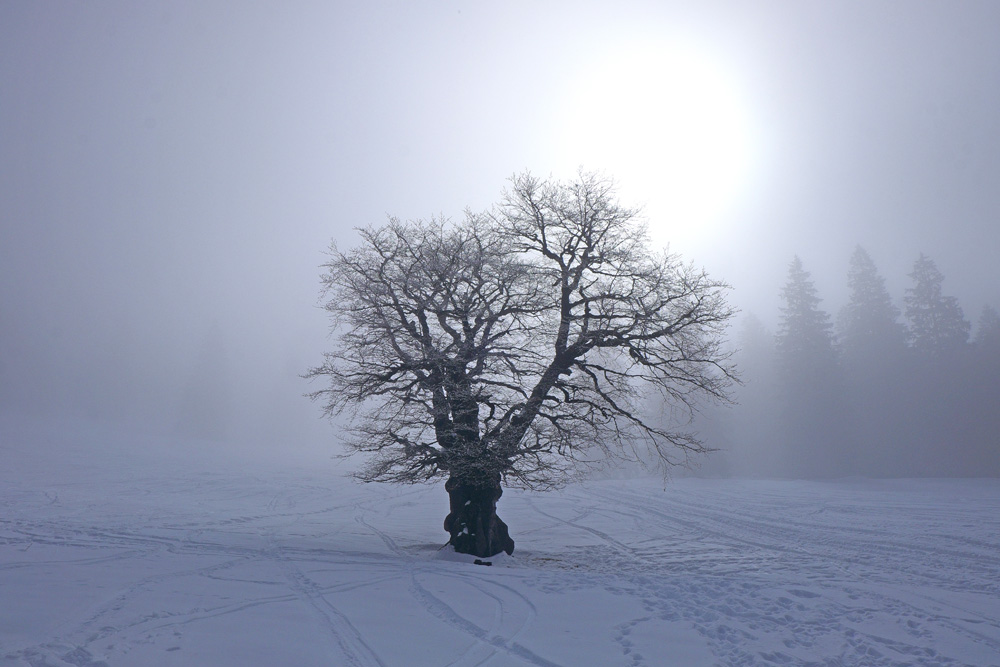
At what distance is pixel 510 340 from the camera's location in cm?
1324

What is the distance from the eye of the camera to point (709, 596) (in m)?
8.23

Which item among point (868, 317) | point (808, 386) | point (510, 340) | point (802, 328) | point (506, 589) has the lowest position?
point (506, 589)

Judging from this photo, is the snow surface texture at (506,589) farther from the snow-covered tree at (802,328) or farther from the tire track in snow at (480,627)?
the snow-covered tree at (802,328)

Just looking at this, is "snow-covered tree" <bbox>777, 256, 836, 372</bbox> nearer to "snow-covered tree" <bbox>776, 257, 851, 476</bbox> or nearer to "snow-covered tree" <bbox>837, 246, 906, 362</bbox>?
"snow-covered tree" <bbox>776, 257, 851, 476</bbox>

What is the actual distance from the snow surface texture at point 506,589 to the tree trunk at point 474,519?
721mm

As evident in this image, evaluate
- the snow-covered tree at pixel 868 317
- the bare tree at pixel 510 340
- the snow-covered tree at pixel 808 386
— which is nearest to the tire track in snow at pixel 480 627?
the bare tree at pixel 510 340

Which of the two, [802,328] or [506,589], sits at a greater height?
[802,328]

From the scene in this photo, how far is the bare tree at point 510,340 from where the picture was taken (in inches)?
474

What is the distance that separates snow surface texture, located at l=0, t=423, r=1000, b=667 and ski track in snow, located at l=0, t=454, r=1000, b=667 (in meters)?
0.05

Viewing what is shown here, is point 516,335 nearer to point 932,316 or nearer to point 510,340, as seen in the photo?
point 510,340

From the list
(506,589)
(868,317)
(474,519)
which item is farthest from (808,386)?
(506,589)

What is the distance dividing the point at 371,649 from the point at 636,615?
12.8 ft

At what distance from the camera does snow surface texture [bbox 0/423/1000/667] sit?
19.5 feet

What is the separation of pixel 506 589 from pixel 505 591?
5.4 inches
